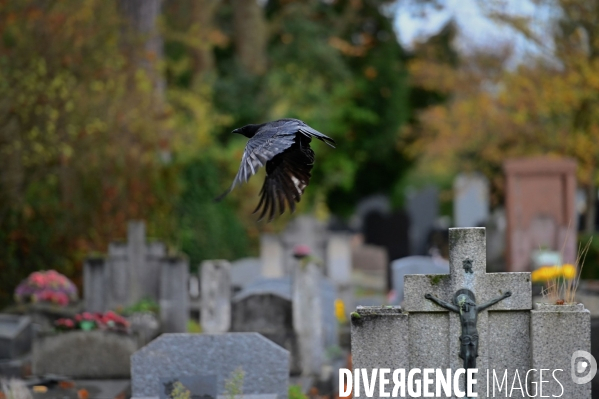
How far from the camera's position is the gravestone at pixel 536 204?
1839cm

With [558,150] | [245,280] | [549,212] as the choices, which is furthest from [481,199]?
[245,280]

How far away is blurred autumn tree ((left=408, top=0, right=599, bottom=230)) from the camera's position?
859 inches

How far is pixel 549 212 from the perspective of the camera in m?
18.5

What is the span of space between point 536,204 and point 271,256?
16.4 feet

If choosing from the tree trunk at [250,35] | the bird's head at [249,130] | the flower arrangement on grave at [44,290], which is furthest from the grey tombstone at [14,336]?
the tree trunk at [250,35]

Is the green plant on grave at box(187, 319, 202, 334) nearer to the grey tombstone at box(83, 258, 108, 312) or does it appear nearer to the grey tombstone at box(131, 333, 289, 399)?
the grey tombstone at box(83, 258, 108, 312)

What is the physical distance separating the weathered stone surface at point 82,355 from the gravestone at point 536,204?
9.45 meters

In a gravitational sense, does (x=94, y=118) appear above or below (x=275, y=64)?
below

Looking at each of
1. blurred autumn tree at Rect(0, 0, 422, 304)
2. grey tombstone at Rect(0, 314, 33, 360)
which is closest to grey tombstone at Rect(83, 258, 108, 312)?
grey tombstone at Rect(0, 314, 33, 360)

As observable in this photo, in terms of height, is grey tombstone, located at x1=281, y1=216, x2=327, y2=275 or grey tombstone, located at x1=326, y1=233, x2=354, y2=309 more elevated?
grey tombstone, located at x1=281, y1=216, x2=327, y2=275

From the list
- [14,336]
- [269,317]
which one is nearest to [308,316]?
[269,317]

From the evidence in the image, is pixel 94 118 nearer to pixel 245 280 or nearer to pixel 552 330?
pixel 245 280

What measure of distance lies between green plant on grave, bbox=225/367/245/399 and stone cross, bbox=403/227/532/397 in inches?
53.6

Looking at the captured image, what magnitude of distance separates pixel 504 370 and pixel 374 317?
0.92 meters
